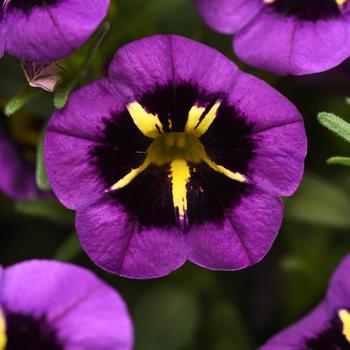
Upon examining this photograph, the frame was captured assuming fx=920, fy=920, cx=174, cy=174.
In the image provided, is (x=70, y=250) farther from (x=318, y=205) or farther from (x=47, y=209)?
(x=318, y=205)

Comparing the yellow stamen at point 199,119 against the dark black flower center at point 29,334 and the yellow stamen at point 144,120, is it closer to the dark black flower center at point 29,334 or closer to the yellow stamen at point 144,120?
the yellow stamen at point 144,120

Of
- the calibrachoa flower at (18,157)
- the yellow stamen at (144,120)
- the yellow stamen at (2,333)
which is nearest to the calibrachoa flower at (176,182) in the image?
the yellow stamen at (144,120)

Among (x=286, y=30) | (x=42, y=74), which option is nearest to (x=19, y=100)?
(x=42, y=74)

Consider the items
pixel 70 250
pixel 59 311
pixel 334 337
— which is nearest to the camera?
pixel 59 311

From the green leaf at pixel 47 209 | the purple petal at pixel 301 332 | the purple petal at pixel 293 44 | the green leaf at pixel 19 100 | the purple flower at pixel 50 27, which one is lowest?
the green leaf at pixel 47 209

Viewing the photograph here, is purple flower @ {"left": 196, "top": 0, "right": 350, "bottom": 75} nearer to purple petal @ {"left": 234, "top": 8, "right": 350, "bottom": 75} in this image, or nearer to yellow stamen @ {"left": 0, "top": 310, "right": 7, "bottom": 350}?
purple petal @ {"left": 234, "top": 8, "right": 350, "bottom": 75}

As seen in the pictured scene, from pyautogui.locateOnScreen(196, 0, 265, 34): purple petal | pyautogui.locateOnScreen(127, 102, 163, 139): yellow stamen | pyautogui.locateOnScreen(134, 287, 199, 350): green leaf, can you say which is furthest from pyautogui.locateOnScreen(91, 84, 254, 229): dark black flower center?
pyautogui.locateOnScreen(134, 287, 199, 350): green leaf
